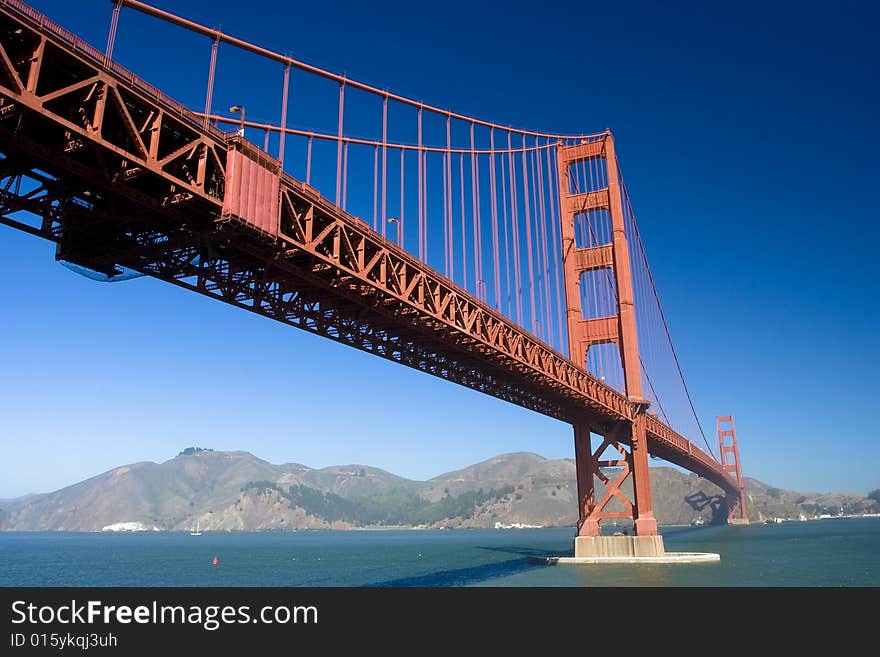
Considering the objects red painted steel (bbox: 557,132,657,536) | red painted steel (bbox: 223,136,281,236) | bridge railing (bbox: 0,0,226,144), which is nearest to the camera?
bridge railing (bbox: 0,0,226,144)

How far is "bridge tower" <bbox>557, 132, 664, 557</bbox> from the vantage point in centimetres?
4953

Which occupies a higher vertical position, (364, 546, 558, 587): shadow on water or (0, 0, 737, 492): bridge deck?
(0, 0, 737, 492): bridge deck

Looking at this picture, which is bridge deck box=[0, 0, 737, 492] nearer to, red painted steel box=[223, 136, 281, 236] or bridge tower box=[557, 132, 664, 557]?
red painted steel box=[223, 136, 281, 236]

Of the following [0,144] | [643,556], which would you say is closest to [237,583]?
[643,556]

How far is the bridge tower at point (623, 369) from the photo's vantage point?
49.5 metres

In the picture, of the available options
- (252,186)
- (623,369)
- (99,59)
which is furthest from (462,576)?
(99,59)

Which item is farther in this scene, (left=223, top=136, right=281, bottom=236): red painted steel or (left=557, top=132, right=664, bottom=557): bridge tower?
(left=557, top=132, right=664, bottom=557): bridge tower

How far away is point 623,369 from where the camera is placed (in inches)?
2067

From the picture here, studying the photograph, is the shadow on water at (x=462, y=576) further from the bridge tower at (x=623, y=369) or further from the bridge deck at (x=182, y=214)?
the bridge deck at (x=182, y=214)

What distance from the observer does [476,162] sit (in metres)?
48.8

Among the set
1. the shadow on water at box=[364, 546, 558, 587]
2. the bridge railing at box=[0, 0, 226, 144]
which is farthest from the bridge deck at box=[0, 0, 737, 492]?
the shadow on water at box=[364, 546, 558, 587]

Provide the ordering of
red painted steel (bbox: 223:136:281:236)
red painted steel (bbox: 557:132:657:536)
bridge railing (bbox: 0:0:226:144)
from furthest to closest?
red painted steel (bbox: 557:132:657:536), red painted steel (bbox: 223:136:281:236), bridge railing (bbox: 0:0:226:144)

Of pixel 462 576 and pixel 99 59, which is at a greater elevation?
pixel 99 59

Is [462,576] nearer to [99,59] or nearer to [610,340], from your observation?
[610,340]
